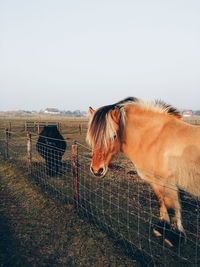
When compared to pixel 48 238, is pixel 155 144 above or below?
above

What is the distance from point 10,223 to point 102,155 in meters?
2.78

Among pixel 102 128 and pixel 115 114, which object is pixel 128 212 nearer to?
pixel 102 128

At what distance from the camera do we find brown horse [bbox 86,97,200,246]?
3801 millimetres

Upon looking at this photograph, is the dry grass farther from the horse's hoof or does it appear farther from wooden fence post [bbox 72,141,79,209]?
the horse's hoof

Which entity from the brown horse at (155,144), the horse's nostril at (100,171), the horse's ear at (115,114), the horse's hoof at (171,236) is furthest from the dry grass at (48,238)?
the horse's ear at (115,114)

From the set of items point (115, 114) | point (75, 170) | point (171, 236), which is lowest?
point (171, 236)

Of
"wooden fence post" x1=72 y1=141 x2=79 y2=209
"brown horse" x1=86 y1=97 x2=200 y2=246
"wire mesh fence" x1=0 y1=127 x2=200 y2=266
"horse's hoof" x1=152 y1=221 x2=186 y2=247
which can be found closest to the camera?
"brown horse" x1=86 y1=97 x2=200 y2=246

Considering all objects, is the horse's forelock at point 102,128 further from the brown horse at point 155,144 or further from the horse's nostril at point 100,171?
the horse's nostril at point 100,171

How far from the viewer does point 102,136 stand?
403cm

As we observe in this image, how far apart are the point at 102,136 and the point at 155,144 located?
37.0 inches

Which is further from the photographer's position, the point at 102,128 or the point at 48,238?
the point at 48,238

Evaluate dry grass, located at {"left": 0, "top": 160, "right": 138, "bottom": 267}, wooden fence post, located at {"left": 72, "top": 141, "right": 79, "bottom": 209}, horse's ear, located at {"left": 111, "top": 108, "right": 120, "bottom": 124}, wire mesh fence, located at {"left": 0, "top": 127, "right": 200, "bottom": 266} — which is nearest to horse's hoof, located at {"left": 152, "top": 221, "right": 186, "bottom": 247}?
wire mesh fence, located at {"left": 0, "top": 127, "right": 200, "bottom": 266}

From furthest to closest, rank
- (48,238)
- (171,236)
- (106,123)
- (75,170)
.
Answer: (75,170)
(48,238)
(171,236)
(106,123)

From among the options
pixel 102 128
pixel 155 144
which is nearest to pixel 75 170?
pixel 102 128
